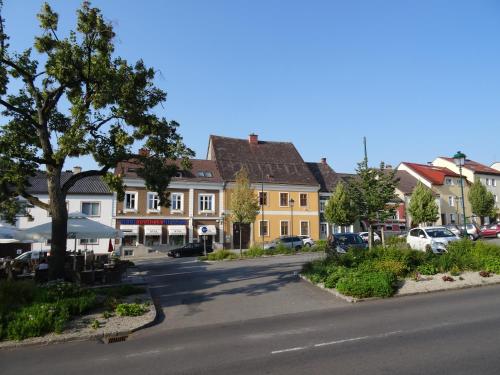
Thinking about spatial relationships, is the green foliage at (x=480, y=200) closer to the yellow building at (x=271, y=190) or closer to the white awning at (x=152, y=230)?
the yellow building at (x=271, y=190)

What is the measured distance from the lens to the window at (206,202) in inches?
1663

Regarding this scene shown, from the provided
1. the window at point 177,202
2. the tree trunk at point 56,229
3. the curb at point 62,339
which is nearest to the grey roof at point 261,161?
the window at point 177,202

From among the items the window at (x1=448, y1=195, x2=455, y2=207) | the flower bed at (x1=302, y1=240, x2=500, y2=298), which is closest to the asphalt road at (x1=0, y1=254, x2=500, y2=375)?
the flower bed at (x1=302, y1=240, x2=500, y2=298)

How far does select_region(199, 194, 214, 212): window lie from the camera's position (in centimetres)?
4225

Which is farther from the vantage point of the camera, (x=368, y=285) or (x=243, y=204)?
(x=243, y=204)

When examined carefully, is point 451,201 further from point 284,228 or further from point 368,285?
point 368,285

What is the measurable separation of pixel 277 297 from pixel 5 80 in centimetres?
1118

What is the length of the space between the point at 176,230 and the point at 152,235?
7.80ft

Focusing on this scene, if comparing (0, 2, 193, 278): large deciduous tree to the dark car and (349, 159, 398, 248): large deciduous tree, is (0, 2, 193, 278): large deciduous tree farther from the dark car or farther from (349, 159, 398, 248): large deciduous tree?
the dark car

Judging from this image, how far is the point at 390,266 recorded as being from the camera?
46.9 feet

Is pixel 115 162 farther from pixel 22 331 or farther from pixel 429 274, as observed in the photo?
pixel 429 274

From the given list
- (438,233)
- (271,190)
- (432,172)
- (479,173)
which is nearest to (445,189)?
(432,172)

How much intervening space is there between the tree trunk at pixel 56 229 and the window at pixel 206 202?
28.5 meters

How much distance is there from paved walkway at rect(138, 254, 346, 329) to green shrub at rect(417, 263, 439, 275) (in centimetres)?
404
